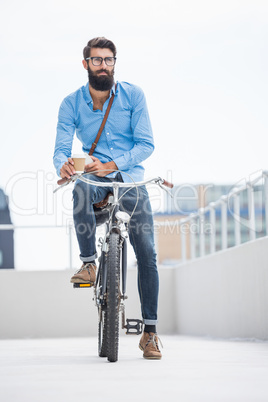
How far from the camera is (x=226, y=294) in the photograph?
6246 mm

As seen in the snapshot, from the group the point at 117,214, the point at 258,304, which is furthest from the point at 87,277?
the point at 258,304

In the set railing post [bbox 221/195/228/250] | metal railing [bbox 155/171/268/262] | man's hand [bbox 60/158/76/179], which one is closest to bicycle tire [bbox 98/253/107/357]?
man's hand [bbox 60/158/76/179]

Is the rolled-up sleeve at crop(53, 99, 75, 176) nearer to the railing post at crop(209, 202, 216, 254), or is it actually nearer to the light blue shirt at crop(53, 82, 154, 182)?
the light blue shirt at crop(53, 82, 154, 182)

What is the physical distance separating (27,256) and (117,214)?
16.0 feet

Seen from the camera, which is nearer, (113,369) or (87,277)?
(113,369)

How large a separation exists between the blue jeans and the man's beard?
44 cm

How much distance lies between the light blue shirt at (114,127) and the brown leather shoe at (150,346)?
2.43 ft

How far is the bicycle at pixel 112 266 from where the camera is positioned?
3.09m

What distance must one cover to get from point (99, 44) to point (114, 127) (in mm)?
394

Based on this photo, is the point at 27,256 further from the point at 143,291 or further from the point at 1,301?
the point at 143,291

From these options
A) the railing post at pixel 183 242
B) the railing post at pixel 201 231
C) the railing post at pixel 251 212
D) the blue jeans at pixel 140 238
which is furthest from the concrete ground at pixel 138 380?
the railing post at pixel 183 242

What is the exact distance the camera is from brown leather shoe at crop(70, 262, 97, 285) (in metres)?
3.35

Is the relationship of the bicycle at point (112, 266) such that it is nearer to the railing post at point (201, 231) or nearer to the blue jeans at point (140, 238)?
the blue jeans at point (140, 238)

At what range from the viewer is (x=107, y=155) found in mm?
3480
